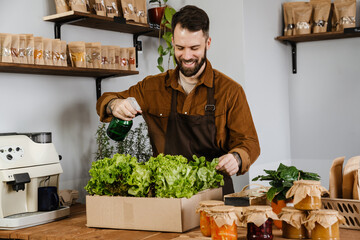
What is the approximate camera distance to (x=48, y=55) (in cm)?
284

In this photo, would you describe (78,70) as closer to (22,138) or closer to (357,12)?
(22,138)

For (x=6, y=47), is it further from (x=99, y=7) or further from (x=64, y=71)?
(x=99, y=7)

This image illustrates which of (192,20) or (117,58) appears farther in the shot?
(117,58)

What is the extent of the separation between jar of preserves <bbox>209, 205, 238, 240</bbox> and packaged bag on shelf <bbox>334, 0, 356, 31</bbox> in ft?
9.28

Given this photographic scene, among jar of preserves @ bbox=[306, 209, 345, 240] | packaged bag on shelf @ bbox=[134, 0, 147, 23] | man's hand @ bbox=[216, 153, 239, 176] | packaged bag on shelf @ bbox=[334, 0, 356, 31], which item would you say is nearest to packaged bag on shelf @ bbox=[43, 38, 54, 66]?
packaged bag on shelf @ bbox=[134, 0, 147, 23]

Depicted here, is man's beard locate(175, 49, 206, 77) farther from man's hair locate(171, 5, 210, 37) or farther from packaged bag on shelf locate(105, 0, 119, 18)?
packaged bag on shelf locate(105, 0, 119, 18)

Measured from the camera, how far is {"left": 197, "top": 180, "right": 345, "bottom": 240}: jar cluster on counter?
66.5 inches

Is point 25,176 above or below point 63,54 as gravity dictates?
below

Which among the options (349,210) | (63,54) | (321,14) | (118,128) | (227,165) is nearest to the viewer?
(349,210)

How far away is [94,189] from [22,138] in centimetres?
56

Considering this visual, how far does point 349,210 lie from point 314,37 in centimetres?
262

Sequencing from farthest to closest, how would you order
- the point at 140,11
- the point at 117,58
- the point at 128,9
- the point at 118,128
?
the point at 140,11, the point at 128,9, the point at 117,58, the point at 118,128

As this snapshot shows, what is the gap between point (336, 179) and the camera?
6.63 ft

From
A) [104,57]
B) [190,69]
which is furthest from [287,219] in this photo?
[104,57]
